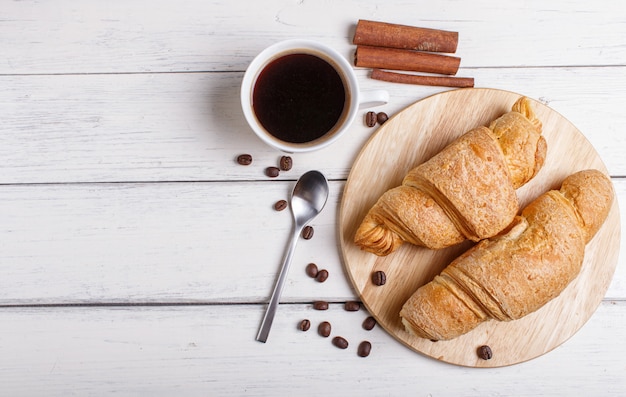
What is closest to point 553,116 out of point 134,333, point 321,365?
point 321,365

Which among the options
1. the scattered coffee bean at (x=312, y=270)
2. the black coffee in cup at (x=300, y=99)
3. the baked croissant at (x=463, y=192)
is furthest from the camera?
Result: the scattered coffee bean at (x=312, y=270)

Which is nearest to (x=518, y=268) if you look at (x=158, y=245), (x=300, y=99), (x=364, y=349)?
(x=364, y=349)

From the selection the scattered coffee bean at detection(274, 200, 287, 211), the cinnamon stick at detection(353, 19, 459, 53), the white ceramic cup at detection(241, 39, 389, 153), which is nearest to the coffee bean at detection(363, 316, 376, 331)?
the scattered coffee bean at detection(274, 200, 287, 211)

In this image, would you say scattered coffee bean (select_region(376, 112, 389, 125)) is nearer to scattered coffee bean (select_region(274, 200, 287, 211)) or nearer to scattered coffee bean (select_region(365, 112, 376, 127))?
scattered coffee bean (select_region(365, 112, 376, 127))

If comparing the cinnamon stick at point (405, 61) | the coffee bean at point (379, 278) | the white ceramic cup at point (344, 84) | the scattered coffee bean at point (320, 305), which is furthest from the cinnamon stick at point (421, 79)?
the scattered coffee bean at point (320, 305)

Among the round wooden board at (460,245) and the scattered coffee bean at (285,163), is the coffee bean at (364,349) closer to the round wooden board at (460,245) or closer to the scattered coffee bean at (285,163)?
the round wooden board at (460,245)

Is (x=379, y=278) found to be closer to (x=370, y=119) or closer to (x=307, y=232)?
(x=307, y=232)
